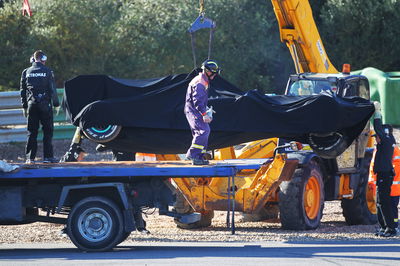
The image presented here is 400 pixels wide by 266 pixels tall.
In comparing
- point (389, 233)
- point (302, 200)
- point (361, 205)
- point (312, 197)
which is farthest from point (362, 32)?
point (389, 233)

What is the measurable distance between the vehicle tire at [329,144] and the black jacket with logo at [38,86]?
165 inches

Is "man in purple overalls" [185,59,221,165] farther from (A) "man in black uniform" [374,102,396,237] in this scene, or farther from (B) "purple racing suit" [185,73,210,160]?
(A) "man in black uniform" [374,102,396,237]

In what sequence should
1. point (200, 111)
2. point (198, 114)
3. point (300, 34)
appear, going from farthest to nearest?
point (300, 34)
point (198, 114)
point (200, 111)

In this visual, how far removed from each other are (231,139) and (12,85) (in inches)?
478

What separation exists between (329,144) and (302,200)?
100 centimetres

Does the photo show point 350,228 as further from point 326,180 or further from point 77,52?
point 77,52

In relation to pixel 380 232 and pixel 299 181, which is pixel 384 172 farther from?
pixel 299 181

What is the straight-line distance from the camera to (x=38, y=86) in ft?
48.3

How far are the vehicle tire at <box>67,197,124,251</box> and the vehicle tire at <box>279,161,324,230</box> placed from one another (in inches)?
126

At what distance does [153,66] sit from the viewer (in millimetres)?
26297

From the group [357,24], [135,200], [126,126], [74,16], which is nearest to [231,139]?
[126,126]

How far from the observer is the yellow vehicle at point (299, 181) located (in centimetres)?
1449

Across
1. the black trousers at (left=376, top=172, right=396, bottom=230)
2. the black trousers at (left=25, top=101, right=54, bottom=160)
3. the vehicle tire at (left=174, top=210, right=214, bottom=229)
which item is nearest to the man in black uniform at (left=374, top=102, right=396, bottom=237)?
the black trousers at (left=376, top=172, right=396, bottom=230)

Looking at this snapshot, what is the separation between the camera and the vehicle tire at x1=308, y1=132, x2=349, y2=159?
47.9 ft
